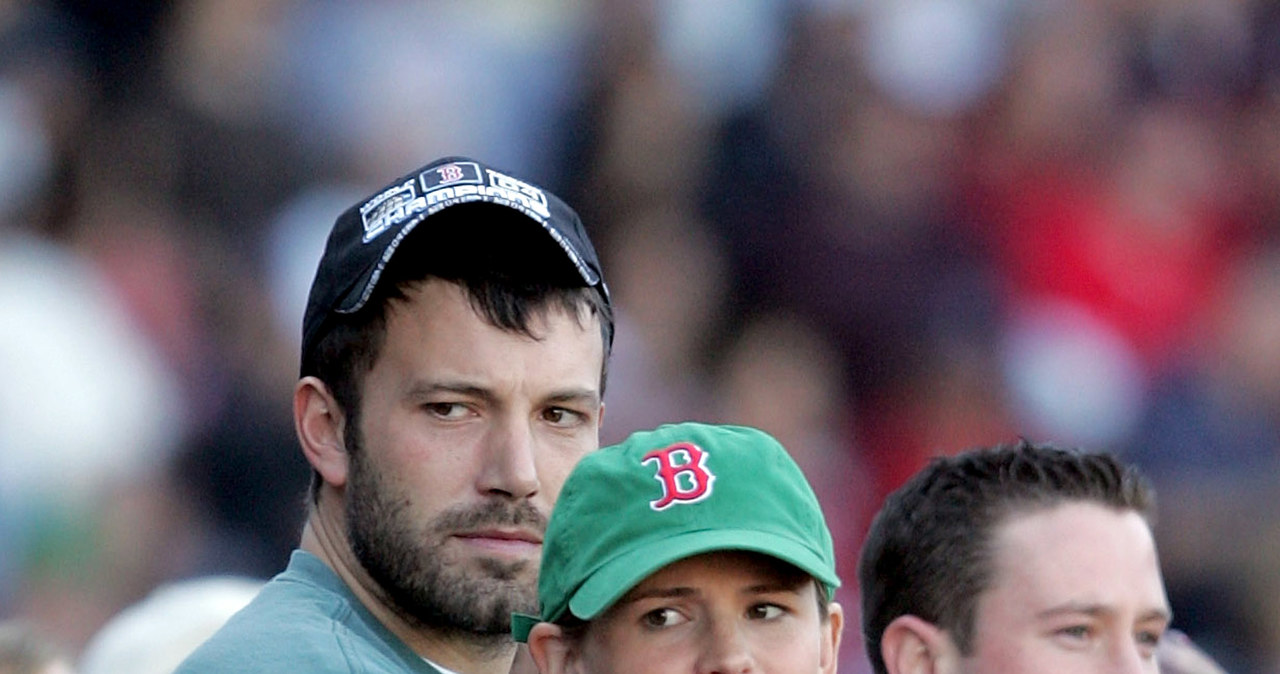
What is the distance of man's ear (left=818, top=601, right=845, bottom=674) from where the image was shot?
2.41m

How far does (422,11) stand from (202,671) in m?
4.82

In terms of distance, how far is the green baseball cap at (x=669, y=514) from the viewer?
2307 mm

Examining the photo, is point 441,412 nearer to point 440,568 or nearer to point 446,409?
point 446,409

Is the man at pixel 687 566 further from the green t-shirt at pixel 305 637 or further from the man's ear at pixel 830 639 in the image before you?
the green t-shirt at pixel 305 637

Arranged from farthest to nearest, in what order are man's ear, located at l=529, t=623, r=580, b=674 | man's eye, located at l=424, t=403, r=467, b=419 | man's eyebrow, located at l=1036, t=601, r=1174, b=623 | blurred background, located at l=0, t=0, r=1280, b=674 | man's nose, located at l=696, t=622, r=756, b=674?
blurred background, located at l=0, t=0, r=1280, b=674, man's eye, located at l=424, t=403, r=467, b=419, man's eyebrow, located at l=1036, t=601, r=1174, b=623, man's ear, located at l=529, t=623, r=580, b=674, man's nose, located at l=696, t=622, r=756, b=674

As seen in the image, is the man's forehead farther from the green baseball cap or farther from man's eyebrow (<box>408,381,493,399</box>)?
man's eyebrow (<box>408,381,493,399</box>)

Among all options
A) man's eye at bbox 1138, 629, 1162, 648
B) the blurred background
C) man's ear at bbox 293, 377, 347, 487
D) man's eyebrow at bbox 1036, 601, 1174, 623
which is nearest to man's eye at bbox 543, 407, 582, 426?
man's ear at bbox 293, 377, 347, 487

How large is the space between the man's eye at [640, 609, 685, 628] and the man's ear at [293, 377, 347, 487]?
0.63 meters

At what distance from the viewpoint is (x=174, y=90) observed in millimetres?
6219

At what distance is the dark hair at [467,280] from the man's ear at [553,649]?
1.64 ft

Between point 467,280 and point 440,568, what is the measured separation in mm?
377

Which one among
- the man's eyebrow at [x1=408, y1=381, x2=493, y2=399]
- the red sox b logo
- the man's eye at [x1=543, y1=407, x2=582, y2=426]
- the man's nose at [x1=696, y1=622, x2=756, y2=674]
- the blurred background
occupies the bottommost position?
the man's nose at [x1=696, y1=622, x2=756, y2=674]

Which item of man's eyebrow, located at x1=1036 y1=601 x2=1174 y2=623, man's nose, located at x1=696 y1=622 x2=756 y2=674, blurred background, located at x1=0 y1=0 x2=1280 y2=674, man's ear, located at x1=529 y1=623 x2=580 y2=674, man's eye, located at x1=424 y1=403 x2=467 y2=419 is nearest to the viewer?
man's nose, located at x1=696 y1=622 x2=756 y2=674

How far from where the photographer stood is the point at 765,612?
7.70 ft
